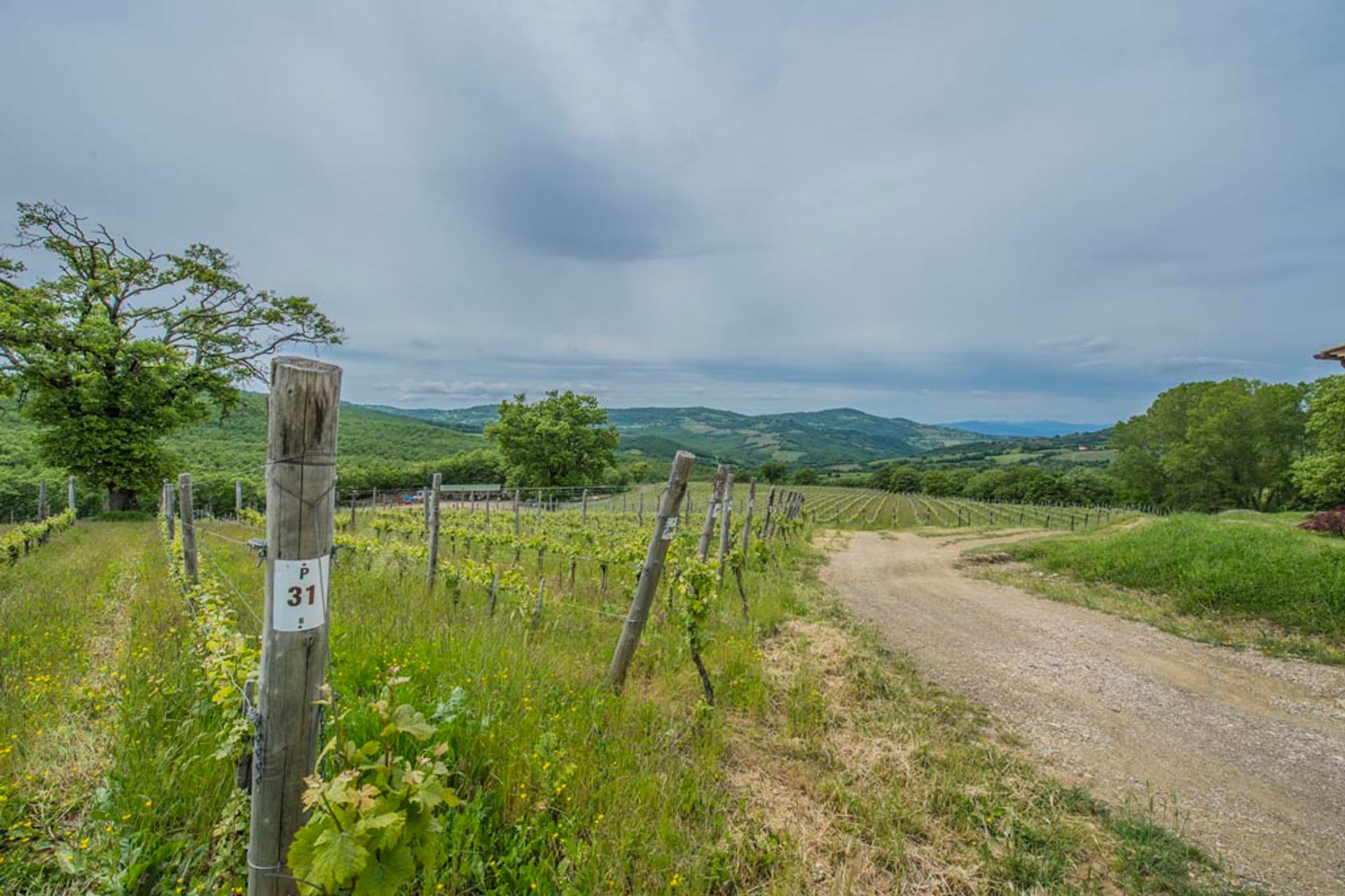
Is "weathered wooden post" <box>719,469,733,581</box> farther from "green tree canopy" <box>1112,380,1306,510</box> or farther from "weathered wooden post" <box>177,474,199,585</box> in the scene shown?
"green tree canopy" <box>1112,380,1306,510</box>

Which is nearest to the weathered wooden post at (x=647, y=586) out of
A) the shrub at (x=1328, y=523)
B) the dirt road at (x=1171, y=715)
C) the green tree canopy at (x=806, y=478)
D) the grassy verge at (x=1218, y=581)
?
the dirt road at (x=1171, y=715)

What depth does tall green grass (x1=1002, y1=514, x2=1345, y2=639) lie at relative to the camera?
26.7 ft

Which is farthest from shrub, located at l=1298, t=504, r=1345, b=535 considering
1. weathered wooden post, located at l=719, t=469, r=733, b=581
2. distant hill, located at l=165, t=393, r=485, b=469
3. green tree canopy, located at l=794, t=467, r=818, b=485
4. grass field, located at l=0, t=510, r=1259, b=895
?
green tree canopy, located at l=794, t=467, r=818, b=485

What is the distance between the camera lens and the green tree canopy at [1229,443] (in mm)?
43531

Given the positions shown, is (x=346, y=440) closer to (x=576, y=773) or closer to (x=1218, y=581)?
(x=576, y=773)

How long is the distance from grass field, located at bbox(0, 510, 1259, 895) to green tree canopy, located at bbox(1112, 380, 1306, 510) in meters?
57.2

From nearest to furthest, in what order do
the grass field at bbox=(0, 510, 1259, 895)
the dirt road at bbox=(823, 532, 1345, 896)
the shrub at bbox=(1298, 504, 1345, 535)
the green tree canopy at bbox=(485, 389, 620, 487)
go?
the grass field at bbox=(0, 510, 1259, 895) → the dirt road at bbox=(823, 532, 1345, 896) → the shrub at bbox=(1298, 504, 1345, 535) → the green tree canopy at bbox=(485, 389, 620, 487)

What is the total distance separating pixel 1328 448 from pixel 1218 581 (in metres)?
30.3

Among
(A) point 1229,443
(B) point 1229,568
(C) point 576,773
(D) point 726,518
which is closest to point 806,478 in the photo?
(A) point 1229,443

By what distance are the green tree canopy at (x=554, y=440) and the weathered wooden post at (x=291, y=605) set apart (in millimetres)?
46864

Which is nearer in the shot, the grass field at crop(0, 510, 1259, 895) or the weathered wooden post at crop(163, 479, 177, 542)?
the grass field at crop(0, 510, 1259, 895)

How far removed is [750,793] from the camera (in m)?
3.47

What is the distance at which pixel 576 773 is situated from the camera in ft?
10.2

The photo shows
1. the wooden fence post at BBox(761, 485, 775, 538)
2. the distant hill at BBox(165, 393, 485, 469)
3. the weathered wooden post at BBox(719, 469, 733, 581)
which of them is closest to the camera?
the weathered wooden post at BBox(719, 469, 733, 581)
